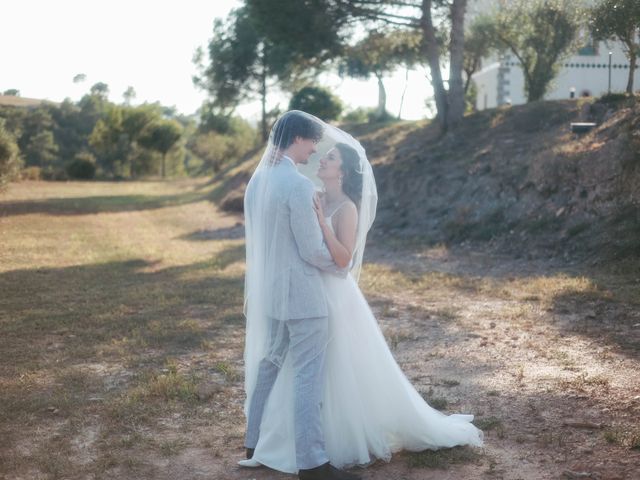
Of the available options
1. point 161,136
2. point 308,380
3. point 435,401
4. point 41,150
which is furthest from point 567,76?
point 161,136

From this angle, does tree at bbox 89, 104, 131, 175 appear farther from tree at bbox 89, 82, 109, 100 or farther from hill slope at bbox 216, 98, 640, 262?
hill slope at bbox 216, 98, 640, 262

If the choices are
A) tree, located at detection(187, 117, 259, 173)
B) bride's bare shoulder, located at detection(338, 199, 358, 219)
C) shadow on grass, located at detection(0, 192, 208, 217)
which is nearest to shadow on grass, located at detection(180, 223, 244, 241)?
shadow on grass, located at detection(0, 192, 208, 217)

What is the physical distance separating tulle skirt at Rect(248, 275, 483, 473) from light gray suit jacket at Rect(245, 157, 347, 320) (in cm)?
18

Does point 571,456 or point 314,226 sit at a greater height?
point 314,226

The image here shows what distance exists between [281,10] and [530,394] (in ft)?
59.5

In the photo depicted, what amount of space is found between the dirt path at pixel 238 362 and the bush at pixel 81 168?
3849 cm

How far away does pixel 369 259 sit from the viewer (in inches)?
560

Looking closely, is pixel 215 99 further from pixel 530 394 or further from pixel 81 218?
pixel 530 394

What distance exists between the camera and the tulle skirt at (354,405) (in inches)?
170

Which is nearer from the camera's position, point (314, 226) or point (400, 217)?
point (314, 226)

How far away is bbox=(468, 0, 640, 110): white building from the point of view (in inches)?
1119

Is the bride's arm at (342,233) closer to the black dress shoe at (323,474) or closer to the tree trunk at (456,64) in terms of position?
the black dress shoe at (323,474)

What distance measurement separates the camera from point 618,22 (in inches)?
661

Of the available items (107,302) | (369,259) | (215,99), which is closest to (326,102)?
(215,99)
